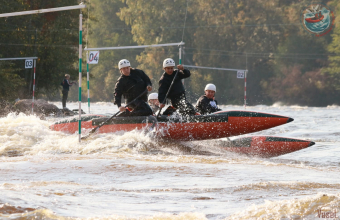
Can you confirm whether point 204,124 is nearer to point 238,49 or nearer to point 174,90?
point 174,90

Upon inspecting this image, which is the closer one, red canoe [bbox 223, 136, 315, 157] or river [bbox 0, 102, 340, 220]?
river [bbox 0, 102, 340, 220]

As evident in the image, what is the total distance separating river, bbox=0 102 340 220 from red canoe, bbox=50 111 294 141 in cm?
24

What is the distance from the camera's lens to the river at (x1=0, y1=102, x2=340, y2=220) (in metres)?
4.32

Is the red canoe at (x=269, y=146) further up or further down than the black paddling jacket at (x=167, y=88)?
further down

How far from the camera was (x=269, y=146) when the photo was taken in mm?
9227

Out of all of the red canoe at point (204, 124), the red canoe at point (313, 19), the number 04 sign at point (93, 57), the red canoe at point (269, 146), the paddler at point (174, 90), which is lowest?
the red canoe at point (269, 146)

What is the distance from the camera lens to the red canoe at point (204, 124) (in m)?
8.90

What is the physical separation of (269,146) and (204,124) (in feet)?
4.09

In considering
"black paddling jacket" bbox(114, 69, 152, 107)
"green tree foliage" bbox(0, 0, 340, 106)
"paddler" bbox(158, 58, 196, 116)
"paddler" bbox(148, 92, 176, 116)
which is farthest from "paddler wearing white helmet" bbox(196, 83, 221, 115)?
"green tree foliage" bbox(0, 0, 340, 106)

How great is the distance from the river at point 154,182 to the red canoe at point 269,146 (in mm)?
175

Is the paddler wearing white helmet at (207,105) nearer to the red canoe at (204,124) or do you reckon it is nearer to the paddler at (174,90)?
the paddler at (174,90)

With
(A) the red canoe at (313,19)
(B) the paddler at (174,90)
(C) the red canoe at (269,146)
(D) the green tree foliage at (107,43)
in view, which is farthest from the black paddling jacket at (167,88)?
(D) the green tree foliage at (107,43)

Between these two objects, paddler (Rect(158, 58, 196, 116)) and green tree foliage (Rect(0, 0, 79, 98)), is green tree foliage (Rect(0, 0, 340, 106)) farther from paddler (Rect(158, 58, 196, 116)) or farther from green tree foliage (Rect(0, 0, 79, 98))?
paddler (Rect(158, 58, 196, 116))

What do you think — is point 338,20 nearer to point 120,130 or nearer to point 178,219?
point 120,130
